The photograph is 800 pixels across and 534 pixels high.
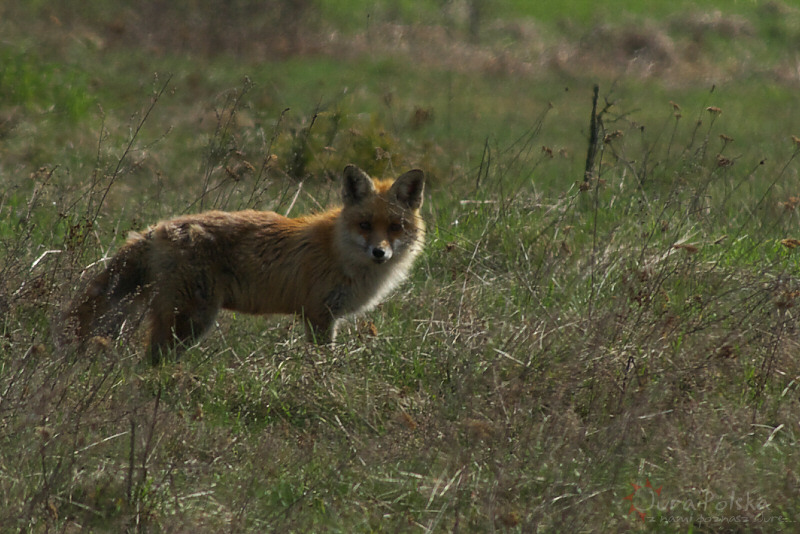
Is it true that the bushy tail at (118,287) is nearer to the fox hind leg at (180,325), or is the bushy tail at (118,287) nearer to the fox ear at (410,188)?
the fox hind leg at (180,325)

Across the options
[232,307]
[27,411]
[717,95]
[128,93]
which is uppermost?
[27,411]

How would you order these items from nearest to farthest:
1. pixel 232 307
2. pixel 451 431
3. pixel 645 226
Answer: pixel 451 431 → pixel 232 307 → pixel 645 226

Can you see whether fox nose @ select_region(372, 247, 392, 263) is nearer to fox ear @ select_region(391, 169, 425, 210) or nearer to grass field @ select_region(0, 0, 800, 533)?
grass field @ select_region(0, 0, 800, 533)

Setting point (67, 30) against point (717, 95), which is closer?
point (67, 30)

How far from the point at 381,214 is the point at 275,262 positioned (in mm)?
838

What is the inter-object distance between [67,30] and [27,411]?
56.1 feet

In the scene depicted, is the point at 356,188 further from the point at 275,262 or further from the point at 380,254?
the point at 275,262

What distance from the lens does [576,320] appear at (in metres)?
5.45

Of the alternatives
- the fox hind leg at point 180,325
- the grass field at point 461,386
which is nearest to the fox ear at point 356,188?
the grass field at point 461,386

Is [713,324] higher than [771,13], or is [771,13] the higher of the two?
[713,324]

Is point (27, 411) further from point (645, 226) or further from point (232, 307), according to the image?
point (645, 226)

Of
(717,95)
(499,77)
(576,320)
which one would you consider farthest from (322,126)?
(717,95)

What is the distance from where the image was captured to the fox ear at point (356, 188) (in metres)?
6.57

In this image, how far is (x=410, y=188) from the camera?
666cm
